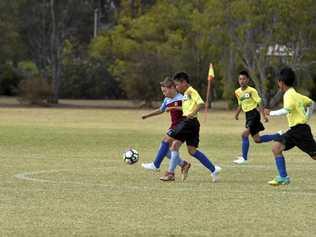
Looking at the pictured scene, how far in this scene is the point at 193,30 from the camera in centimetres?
5578

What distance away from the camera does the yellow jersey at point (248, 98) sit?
20.6m

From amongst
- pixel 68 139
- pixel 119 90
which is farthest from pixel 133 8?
pixel 68 139

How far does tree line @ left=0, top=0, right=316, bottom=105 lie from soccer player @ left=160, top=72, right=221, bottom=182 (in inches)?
1350

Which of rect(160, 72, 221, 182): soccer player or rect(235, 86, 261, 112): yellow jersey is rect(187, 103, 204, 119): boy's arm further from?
rect(235, 86, 261, 112): yellow jersey

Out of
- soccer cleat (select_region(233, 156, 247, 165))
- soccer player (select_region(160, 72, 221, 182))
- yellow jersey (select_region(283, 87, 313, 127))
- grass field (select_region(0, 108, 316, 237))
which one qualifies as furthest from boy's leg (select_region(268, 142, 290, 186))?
soccer cleat (select_region(233, 156, 247, 165))

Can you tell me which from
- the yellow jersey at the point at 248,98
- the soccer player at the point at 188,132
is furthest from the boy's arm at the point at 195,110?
the yellow jersey at the point at 248,98

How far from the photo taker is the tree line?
50.8 meters

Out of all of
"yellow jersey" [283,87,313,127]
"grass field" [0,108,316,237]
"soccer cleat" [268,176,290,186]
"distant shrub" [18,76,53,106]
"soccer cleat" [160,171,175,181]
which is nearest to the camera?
"grass field" [0,108,316,237]

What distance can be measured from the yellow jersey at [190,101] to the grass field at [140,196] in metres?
1.11

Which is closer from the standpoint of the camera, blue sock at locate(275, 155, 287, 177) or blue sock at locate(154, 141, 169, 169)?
blue sock at locate(275, 155, 287, 177)

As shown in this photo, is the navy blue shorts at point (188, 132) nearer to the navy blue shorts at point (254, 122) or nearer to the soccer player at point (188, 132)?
the soccer player at point (188, 132)

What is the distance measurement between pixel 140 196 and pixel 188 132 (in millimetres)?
2504

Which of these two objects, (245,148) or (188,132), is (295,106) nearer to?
(188,132)

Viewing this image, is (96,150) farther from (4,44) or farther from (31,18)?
(31,18)
